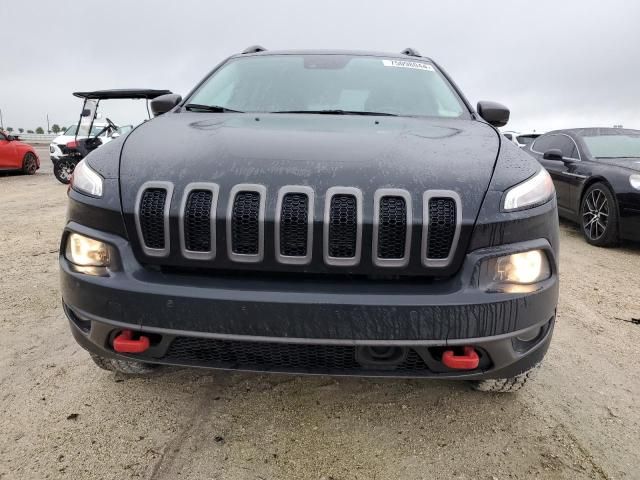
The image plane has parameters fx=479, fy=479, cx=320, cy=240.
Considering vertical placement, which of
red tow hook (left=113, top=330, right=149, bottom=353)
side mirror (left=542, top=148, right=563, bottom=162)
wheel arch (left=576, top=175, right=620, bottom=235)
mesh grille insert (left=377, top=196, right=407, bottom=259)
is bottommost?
wheel arch (left=576, top=175, right=620, bottom=235)

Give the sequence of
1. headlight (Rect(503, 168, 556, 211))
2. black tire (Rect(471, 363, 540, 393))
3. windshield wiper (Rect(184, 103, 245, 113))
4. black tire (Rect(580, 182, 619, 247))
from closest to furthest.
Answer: headlight (Rect(503, 168, 556, 211))
black tire (Rect(471, 363, 540, 393))
windshield wiper (Rect(184, 103, 245, 113))
black tire (Rect(580, 182, 619, 247))

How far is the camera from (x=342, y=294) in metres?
1.55

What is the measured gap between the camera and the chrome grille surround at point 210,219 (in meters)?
1.58

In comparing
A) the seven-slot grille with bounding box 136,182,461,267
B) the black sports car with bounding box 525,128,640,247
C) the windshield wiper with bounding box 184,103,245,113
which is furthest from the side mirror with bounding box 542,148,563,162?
the seven-slot grille with bounding box 136,182,461,267

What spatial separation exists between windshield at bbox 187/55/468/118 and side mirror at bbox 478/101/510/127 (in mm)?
189

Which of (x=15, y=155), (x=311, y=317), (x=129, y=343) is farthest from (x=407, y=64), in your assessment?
(x=15, y=155)

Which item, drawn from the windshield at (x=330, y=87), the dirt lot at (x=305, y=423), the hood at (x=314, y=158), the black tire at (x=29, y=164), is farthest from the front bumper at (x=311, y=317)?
the black tire at (x=29, y=164)

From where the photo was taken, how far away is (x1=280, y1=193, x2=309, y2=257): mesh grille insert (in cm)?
156

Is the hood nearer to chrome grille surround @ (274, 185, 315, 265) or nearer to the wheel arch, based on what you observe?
chrome grille surround @ (274, 185, 315, 265)

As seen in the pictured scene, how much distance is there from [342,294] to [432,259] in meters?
0.32

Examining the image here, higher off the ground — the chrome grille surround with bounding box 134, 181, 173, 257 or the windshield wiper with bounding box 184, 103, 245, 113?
the windshield wiper with bounding box 184, 103, 245, 113

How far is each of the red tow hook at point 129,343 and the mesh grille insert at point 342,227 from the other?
0.73 m

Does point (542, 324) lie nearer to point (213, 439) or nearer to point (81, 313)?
point (213, 439)

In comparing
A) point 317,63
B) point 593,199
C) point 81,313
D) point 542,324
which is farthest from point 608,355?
point 593,199
